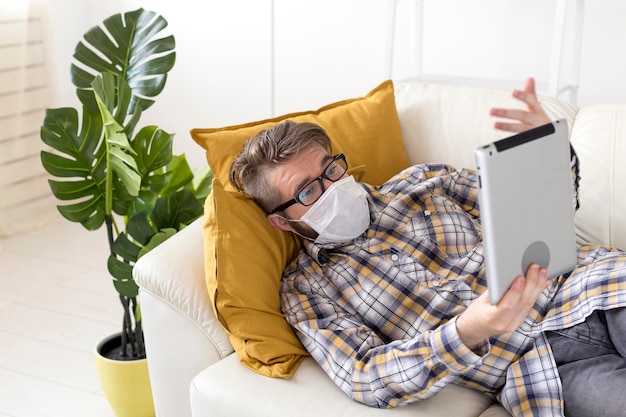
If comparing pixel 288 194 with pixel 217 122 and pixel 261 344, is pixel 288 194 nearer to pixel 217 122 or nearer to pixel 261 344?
pixel 261 344

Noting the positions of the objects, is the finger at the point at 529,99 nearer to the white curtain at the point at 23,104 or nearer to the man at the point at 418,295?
the man at the point at 418,295

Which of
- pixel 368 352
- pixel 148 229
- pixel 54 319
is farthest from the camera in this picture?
pixel 54 319

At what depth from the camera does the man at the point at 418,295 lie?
140 cm

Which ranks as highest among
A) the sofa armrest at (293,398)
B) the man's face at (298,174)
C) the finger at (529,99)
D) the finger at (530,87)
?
the finger at (530,87)

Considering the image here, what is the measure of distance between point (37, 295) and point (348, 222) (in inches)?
63.1

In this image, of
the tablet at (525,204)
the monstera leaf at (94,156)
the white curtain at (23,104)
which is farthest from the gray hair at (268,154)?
the white curtain at (23,104)

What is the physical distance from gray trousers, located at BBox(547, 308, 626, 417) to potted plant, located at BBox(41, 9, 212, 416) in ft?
3.18

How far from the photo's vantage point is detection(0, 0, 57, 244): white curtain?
3.27 metres

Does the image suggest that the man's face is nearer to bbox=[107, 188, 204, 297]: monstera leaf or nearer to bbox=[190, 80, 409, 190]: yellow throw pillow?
bbox=[190, 80, 409, 190]: yellow throw pillow

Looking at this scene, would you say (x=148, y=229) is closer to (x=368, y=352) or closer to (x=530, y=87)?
(x=368, y=352)

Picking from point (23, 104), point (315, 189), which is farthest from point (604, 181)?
point (23, 104)

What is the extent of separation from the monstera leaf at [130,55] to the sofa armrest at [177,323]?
54 centimetres

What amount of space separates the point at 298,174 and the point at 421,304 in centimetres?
36

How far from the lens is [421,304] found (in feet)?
5.19
